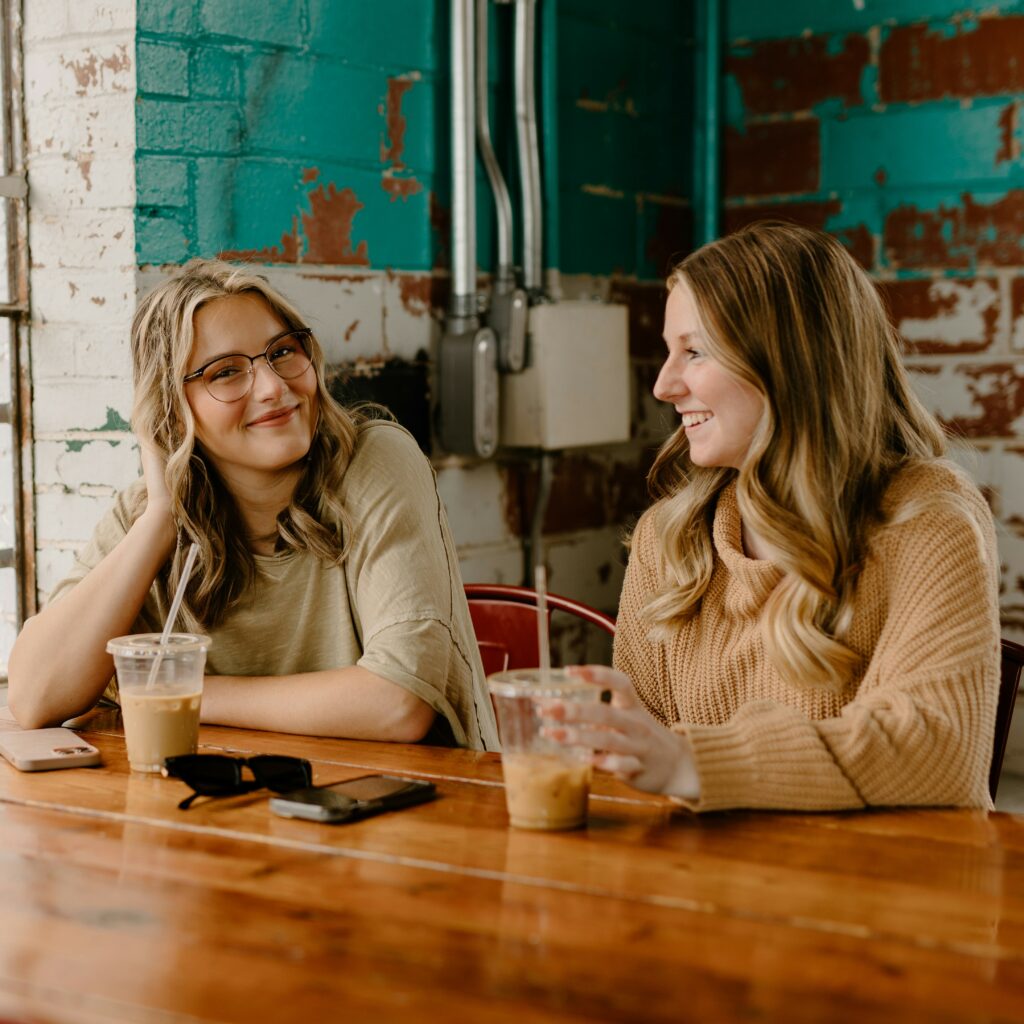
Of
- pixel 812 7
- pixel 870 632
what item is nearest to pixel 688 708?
pixel 870 632

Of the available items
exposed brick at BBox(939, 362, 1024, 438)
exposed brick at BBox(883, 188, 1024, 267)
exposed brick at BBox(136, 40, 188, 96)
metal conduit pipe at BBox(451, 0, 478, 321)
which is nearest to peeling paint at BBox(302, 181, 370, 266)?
metal conduit pipe at BBox(451, 0, 478, 321)

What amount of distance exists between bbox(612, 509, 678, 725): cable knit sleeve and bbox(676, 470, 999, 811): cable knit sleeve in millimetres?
333

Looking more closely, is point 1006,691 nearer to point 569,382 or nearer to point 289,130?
point 569,382

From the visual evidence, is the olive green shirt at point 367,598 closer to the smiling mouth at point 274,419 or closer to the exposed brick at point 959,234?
the smiling mouth at point 274,419

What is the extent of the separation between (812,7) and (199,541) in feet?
6.84

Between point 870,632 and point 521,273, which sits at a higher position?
point 521,273

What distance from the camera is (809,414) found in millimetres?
1817

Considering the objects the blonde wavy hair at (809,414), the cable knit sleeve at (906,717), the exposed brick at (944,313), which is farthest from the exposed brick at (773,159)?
the cable knit sleeve at (906,717)

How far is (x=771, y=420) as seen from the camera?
72.1 inches

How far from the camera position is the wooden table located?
3.32 feet

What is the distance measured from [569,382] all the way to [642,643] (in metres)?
1.20

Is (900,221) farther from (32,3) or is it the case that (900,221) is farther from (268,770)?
(268,770)

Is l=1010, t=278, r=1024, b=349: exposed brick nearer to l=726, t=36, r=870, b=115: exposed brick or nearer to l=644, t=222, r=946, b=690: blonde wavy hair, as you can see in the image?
l=726, t=36, r=870, b=115: exposed brick

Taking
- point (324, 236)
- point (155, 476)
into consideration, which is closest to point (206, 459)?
point (155, 476)
